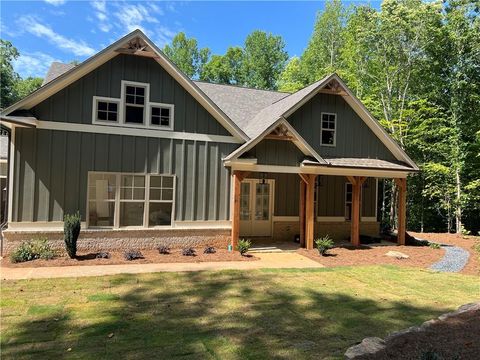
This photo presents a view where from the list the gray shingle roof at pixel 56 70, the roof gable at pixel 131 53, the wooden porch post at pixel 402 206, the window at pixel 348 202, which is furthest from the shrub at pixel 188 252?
the wooden porch post at pixel 402 206

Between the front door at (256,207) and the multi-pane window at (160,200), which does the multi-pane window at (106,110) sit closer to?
the multi-pane window at (160,200)

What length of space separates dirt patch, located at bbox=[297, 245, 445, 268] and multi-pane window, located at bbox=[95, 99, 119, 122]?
764cm

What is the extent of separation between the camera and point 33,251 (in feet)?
34.1

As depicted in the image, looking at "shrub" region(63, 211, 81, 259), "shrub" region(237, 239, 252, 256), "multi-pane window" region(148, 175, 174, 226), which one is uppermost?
"multi-pane window" region(148, 175, 174, 226)

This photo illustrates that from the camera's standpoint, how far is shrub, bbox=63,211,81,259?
1023 centimetres

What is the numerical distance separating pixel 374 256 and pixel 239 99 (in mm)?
9243

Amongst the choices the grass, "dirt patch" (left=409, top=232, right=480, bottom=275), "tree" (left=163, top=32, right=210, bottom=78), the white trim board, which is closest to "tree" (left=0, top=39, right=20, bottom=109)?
"tree" (left=163, top=32, right=210, bottom=78)

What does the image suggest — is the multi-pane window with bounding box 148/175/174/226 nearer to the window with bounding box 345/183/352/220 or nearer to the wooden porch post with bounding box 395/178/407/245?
the window with bounding box 345/183/352/220

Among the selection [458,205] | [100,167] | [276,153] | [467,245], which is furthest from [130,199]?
[458,205]

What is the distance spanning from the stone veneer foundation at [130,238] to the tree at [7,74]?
34.6 meters

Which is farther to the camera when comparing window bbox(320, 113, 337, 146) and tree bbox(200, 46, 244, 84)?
tree bbox(200, 46, 244, 84)

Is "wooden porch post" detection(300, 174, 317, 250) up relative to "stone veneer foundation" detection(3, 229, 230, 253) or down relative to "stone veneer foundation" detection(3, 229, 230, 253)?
up

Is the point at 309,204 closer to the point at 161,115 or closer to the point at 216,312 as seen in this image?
the point at 161,115

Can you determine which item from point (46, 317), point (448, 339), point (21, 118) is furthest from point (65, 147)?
point (448, 339)
